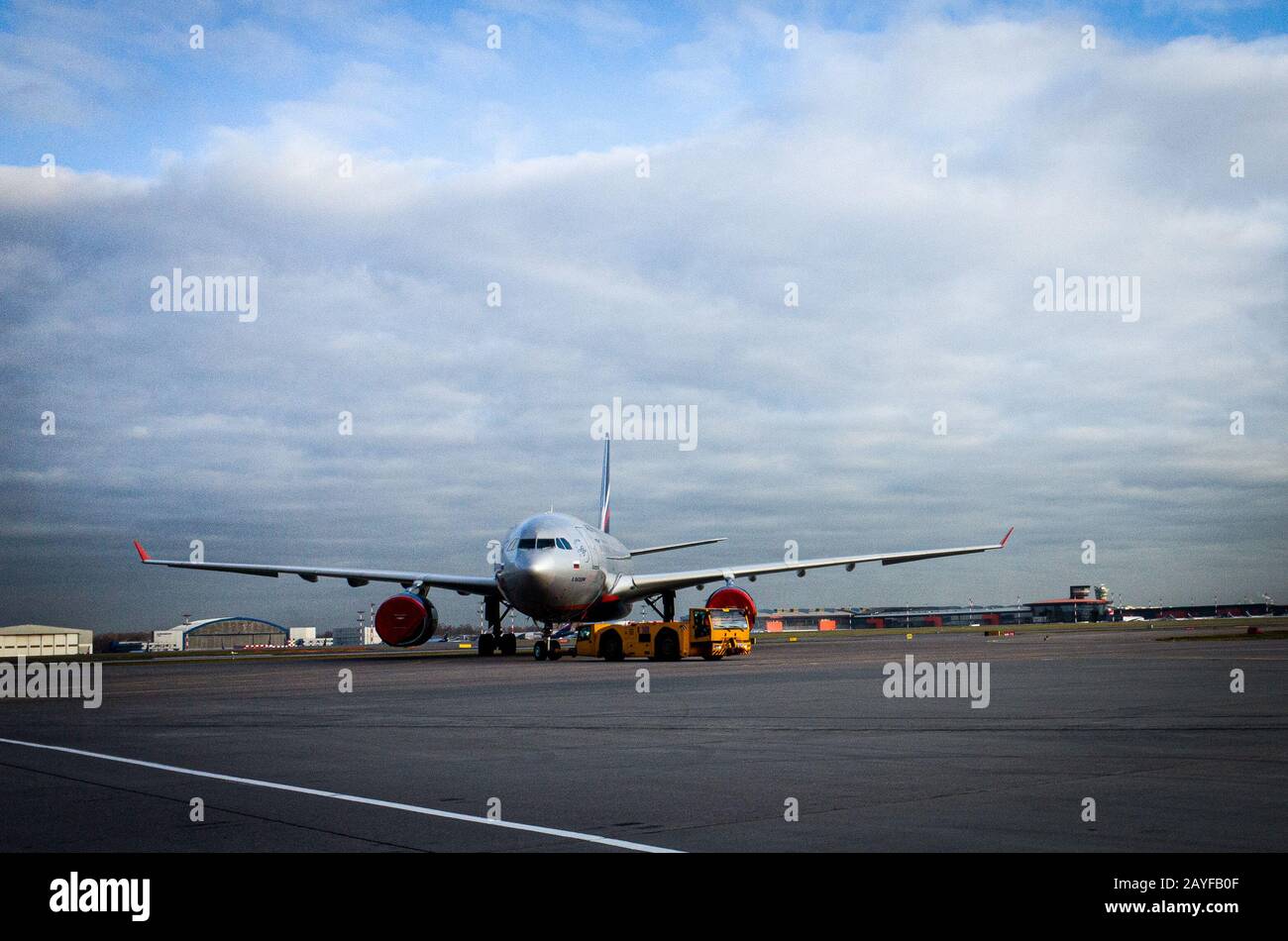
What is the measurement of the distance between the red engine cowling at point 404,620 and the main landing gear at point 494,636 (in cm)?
614

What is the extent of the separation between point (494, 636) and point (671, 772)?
3894cm

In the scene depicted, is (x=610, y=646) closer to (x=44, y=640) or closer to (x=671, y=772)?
(x=671, y=772)

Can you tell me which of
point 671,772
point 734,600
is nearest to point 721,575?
point 734,600

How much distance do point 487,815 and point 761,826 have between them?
2.07 metres

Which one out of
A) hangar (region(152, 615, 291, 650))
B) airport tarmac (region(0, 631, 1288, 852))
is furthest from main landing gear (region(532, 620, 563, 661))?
hangar (region(152, 615, 291, 650))

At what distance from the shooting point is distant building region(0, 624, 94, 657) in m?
90.8

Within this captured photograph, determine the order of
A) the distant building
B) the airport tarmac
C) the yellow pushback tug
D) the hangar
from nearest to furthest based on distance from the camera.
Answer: the airport tarmac < the yellow pushback tug < the distant building < the hangar

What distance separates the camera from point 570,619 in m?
44.3

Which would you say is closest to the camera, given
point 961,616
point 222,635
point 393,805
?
point 393,805

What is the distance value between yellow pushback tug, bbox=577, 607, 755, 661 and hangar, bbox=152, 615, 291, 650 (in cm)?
8989

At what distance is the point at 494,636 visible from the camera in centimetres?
4866

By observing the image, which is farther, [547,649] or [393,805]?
[547,649]

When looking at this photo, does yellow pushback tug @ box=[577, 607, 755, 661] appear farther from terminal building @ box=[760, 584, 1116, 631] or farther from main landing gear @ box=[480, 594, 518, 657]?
terminal building @ box=[760, 584, 1116, 631]
